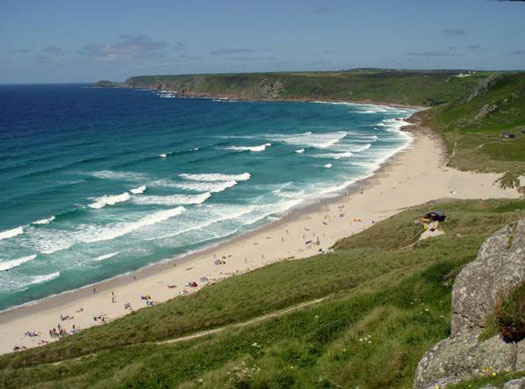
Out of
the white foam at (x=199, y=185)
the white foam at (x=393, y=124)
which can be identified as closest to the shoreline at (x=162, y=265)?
the white foam at (x=199, y=185)

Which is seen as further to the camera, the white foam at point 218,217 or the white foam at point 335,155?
the white foam at point 335,155

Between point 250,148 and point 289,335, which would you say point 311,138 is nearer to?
point 250,148

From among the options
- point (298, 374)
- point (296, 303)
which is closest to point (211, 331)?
point (296, 303)

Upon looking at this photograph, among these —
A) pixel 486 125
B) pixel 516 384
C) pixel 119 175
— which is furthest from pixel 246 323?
pixel 486 125

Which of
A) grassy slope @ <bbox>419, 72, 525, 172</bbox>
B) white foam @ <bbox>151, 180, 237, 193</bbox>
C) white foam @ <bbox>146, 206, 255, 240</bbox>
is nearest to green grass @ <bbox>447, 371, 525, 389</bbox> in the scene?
white foam @ <bbox>146, 206, 255, 240</bbox>

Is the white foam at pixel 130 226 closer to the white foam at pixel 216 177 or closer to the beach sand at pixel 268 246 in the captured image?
the beach sand at pixel 268 246

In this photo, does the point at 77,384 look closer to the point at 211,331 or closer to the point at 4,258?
the point at 211,331
